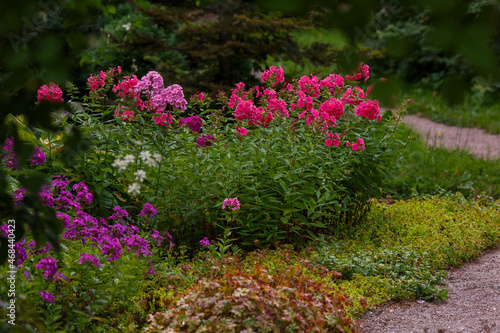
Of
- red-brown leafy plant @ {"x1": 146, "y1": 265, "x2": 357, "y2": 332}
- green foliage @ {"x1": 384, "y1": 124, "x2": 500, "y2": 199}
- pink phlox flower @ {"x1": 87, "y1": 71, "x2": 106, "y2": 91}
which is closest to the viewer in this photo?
red-brown leafy plant @ {"x1": 146, "y1": 265, "x2": 357, "y2": 332}

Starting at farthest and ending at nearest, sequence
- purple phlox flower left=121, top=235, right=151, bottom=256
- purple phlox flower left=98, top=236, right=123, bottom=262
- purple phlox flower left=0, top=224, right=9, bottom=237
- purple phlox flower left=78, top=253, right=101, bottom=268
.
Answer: purple phlox flower left=121, top=235, right=151, bottom=256
purple phlox flower left=98, top=236, right=123, bottom=262
purple phlox flower left=78, top=253, right=101, bottom=268
purple phlox flower left=0, top=224, right=9, bottom=237

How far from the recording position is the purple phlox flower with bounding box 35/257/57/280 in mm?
2818

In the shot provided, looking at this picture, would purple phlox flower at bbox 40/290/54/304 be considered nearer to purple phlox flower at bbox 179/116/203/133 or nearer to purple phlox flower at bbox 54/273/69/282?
purple phlox flower at bbox 54/273/69/282

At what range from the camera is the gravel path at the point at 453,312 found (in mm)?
3582

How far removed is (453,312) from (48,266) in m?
2.70

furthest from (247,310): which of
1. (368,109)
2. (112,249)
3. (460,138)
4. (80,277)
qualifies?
(460,138)

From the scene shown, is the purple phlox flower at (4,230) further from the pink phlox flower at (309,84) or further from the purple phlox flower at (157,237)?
the pink phlox flower at (309,84)

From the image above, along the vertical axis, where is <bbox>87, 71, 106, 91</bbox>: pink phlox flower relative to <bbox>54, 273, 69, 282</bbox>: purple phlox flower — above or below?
above

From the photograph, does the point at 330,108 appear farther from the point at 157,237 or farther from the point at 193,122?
the point at 157,237

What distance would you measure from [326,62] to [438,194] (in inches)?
119

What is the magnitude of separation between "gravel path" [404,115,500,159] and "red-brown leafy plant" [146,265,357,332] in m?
5.92

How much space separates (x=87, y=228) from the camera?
341 centimetres

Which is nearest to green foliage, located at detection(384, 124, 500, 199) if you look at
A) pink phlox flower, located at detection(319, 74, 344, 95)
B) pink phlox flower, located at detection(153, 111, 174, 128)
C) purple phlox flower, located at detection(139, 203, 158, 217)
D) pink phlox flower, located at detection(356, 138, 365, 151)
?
pink phlox flower, located at detection(319, 74, 344, 95)

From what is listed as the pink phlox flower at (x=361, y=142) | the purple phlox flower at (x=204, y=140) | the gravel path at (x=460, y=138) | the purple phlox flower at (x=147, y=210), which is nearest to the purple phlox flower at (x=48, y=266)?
the purple phlox flower at (x=147, y=210)
